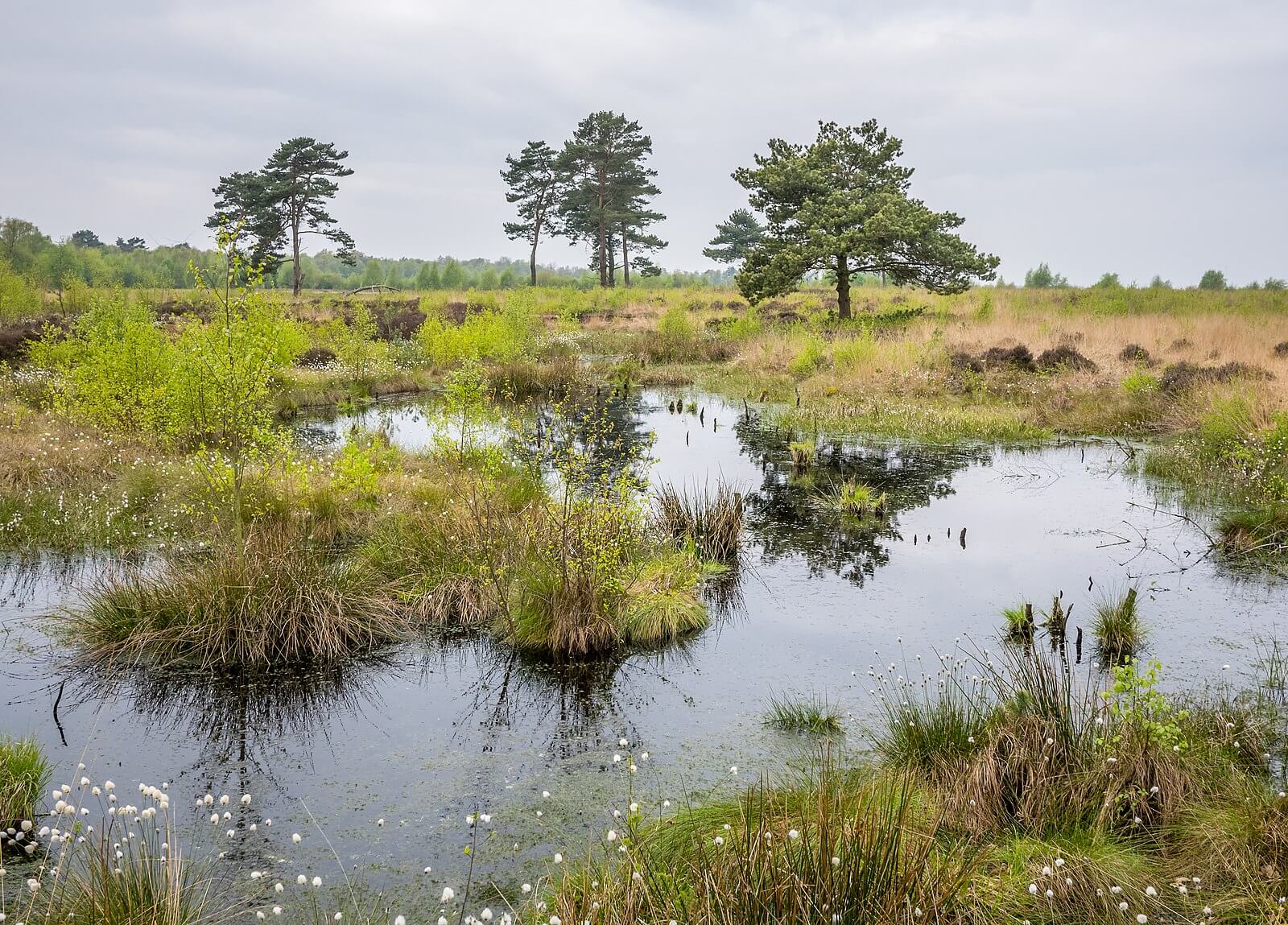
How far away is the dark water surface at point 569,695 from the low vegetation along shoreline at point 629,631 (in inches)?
7.7

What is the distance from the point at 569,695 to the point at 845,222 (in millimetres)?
22071

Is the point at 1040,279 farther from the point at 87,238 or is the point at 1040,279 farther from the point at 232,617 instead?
the point at 87,238

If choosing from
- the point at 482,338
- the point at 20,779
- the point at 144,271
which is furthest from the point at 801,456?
the point at 144,271

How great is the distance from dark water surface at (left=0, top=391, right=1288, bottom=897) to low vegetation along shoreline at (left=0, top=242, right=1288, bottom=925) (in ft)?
0.64

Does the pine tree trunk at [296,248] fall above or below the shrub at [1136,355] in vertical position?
above

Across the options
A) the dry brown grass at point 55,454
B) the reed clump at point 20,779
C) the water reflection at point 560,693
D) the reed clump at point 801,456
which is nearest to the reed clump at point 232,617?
the water reflection at point 560,693

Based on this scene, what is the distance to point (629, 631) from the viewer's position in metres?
7.43

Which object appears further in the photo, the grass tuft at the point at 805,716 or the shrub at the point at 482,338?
the shrub at the point at 482,338

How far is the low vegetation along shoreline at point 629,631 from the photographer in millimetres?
3463

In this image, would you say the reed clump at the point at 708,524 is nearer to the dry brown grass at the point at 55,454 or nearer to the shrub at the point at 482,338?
the dry brown grass at the point at 55,454

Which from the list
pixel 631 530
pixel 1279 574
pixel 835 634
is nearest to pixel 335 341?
pixel 631 530

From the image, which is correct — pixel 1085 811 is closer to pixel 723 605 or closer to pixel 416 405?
pixel 723 605

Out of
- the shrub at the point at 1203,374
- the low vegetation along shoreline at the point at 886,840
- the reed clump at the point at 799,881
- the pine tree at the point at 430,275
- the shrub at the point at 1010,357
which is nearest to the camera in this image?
the reed clump at the point at 799,881

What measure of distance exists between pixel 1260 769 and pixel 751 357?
22150 mm
